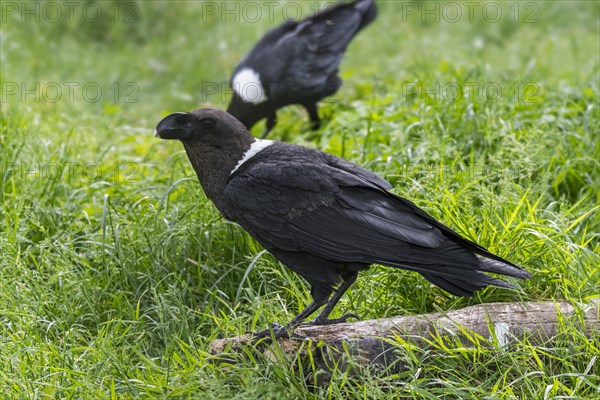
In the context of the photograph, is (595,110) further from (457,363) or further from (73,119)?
(73,119)

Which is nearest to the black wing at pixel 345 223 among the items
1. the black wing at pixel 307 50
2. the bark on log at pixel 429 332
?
the bark on log at pixel 429 332

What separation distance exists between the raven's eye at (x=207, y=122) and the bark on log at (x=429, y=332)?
82 centimetres

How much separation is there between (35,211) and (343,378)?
2.05m

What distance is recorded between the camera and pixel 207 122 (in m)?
3.40

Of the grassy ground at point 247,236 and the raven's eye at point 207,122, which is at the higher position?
the raven's eye at point 207,122

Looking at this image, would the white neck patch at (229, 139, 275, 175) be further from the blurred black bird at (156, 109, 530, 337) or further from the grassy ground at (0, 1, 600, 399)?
the grassy ground at (0, 1, 600, 399)

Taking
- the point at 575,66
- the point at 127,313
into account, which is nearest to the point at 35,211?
the point at 127,313

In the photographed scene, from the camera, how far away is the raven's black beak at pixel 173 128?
3371mm

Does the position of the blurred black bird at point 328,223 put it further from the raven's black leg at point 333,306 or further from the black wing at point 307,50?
the black wing at point 307,50

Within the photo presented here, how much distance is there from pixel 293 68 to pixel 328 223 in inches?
121

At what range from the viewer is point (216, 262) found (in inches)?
150

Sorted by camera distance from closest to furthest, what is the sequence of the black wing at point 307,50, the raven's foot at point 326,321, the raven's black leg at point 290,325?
the raven's black leg at point 290,325
the raven's foot at point 326,321
the black wing at point 307,50

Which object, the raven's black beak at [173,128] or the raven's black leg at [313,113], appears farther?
the raven's black leg at [313,113]

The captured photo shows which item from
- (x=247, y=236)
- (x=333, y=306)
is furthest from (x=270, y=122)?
(x=333, y=306)
